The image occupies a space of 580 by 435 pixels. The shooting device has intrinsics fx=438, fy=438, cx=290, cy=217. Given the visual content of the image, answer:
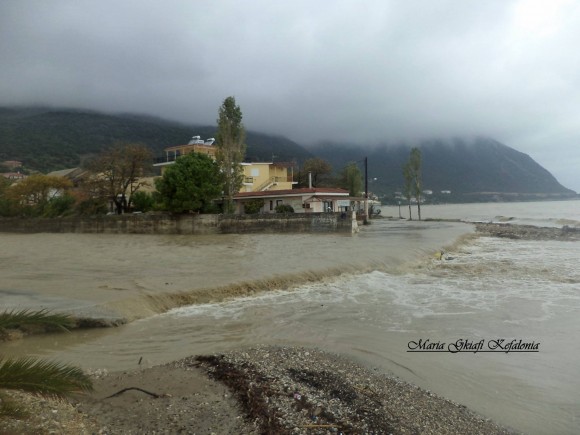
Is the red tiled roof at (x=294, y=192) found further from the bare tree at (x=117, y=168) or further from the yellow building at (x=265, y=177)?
the bare tree at (x=117, y=168)

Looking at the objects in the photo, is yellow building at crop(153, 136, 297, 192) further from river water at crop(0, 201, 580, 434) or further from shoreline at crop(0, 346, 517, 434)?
shoreline at crop(0, 346, 517, 434)

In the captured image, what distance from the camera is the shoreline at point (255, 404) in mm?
4820

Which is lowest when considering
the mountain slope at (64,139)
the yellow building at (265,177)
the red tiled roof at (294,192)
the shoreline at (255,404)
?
the shoreline at (255,404)

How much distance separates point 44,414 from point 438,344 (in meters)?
7.42

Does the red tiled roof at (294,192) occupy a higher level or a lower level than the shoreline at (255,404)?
higher

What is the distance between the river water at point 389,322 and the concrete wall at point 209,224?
19.2 metres

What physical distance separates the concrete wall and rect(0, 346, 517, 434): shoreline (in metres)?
33.9

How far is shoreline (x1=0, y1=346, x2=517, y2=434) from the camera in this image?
4.82 metres

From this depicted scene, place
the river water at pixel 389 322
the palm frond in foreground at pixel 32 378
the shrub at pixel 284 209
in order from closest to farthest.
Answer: the palm frond in foreground at pixel 32 378, the river water at pixel 389 322, the shrub at pixel 284 209

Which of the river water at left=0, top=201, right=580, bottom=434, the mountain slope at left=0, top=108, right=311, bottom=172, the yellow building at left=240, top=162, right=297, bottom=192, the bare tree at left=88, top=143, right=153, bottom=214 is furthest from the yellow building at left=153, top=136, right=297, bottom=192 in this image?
the river water at left=0, top=201, right=580, bottom=434

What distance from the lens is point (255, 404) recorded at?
17.5 ft

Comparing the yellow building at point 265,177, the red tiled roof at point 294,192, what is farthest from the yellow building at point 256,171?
the red tiled roof at point 294,192

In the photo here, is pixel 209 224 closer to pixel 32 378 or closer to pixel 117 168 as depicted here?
pixel 117 168

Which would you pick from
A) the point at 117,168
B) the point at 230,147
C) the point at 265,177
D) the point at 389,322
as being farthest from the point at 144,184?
the point at 389,322
